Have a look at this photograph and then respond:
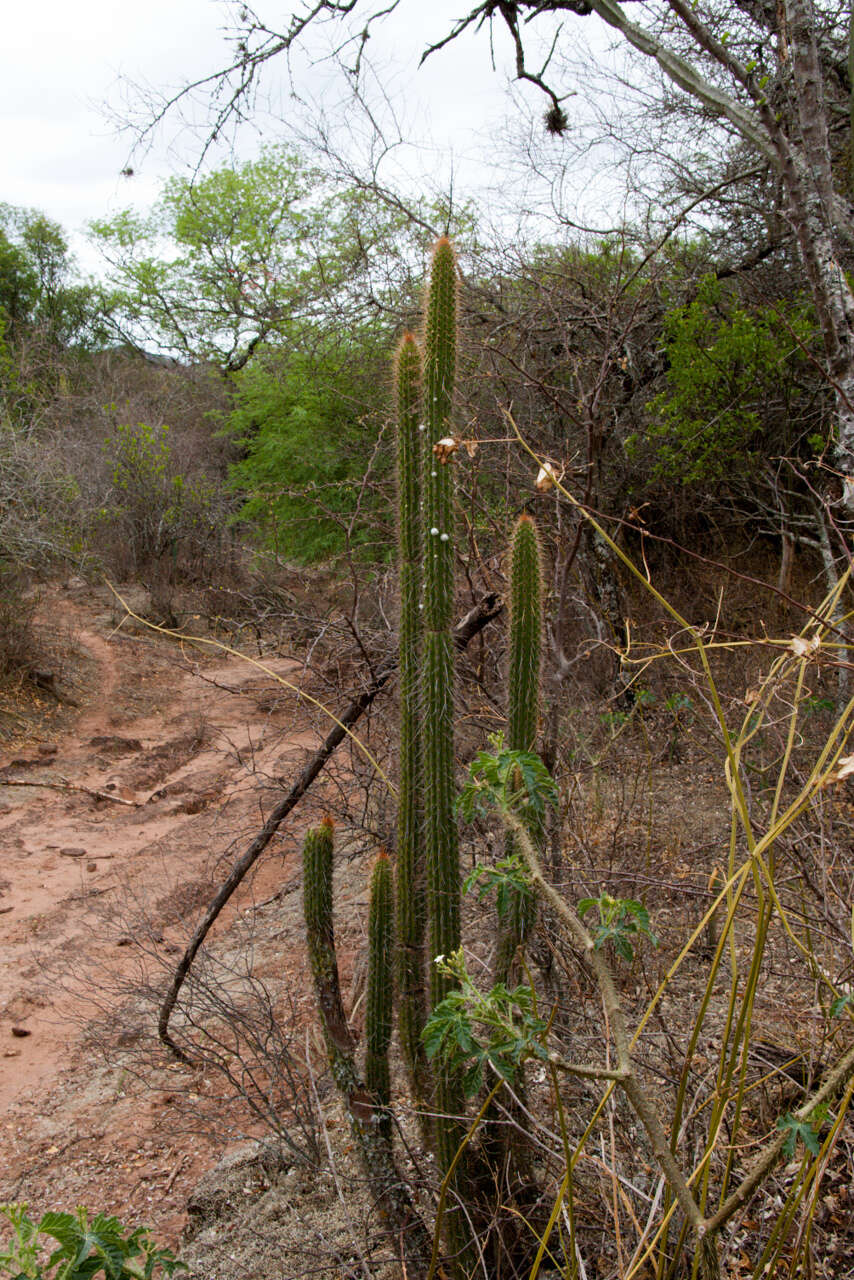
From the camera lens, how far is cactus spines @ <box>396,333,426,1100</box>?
8.17ft

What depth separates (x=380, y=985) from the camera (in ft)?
8.41

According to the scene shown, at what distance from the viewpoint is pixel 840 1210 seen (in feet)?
7.00

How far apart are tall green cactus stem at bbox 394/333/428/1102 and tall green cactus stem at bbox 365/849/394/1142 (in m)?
0.04

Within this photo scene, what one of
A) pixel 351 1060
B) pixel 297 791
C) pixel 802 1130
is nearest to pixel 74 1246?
pixel 351 1060

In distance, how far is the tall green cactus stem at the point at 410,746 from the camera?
249 centimetres

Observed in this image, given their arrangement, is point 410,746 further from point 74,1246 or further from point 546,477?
point 74,1246

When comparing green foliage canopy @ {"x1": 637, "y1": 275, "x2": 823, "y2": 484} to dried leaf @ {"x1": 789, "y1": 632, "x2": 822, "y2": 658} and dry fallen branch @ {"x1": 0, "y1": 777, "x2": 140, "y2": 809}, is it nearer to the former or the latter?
dry fallen branch @ {"x1": 0, "y1": 777, "x2": 140, "y2": 809}

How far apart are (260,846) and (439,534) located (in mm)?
1894

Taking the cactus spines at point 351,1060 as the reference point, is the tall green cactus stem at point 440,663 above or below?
above

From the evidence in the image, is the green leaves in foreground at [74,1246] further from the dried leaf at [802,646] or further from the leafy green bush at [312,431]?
the leafy green bush at [312,431]

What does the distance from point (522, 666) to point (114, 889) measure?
232 inches

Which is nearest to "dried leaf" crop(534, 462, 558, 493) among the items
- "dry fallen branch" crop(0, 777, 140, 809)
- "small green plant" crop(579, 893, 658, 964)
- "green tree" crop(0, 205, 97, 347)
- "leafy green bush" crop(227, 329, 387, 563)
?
"small green plant" crop(579, 893, 658, 964)

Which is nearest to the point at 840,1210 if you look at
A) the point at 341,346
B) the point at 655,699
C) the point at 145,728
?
the point at 655,699

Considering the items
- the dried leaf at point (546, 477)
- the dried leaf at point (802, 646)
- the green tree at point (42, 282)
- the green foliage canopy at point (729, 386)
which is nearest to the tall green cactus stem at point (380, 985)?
the dried leaf at point (546, 477)
